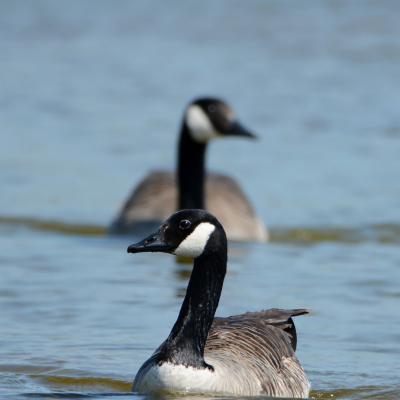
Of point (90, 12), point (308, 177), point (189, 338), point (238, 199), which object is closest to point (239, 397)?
point (189, 338)

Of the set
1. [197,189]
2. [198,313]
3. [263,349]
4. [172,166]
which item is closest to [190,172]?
[197,189]

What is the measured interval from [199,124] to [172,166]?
2.90 metres

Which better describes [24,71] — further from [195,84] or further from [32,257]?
[32,257]

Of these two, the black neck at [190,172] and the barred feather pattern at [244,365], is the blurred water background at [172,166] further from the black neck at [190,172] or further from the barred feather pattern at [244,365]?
the black neck at [190,172]

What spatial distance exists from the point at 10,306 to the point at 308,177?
263 inches

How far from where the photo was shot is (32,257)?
524 inches

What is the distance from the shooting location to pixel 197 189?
15.9 metres

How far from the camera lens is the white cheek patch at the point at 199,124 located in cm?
1606

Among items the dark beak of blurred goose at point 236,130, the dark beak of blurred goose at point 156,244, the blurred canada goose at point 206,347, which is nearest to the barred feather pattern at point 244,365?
the blurred canada goose at point 206,347

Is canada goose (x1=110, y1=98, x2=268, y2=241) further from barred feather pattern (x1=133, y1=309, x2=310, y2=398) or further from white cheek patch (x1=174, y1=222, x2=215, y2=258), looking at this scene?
white cheek patch (x1=174, y1=222, x2=215, y2=258)

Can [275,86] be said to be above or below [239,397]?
above

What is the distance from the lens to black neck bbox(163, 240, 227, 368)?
26.4ft

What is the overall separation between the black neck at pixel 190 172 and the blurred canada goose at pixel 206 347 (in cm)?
715

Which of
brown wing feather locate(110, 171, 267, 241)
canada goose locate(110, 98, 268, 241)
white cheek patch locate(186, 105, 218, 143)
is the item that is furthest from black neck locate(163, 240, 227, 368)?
white cheek patch locate(186, 105, 218, 143)
